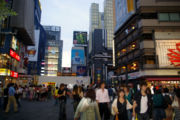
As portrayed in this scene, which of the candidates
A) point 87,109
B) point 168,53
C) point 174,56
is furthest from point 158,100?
point 174,56

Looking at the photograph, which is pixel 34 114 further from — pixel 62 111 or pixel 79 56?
pixel 79 56

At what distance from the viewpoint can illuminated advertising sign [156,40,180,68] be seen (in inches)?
1144

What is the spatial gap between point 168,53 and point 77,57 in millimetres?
74797

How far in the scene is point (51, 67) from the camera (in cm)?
10744

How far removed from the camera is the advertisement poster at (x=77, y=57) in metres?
99.3

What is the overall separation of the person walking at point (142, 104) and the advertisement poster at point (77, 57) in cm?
9455

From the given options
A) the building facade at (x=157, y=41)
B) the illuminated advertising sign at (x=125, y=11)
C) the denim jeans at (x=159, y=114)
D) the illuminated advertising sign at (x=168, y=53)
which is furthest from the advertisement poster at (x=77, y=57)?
the denim jeans at (x=159, y=114)

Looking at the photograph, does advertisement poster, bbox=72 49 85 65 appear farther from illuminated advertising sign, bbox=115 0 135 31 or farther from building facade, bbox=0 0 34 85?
building facade, bbox=0 0 34 85

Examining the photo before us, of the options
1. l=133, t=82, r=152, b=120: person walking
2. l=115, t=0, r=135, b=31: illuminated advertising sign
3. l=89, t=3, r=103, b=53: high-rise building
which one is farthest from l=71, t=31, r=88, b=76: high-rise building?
l=133, t=82, r=152, b=120: person walking

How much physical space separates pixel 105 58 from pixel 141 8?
89.2m

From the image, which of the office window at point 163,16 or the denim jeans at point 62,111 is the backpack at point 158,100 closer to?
the denim jeans at point 62,111

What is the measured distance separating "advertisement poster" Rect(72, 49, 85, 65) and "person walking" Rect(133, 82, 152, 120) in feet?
310

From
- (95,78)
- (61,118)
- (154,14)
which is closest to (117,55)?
(154,14)

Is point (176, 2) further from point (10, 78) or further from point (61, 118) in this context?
point (10, 78)
